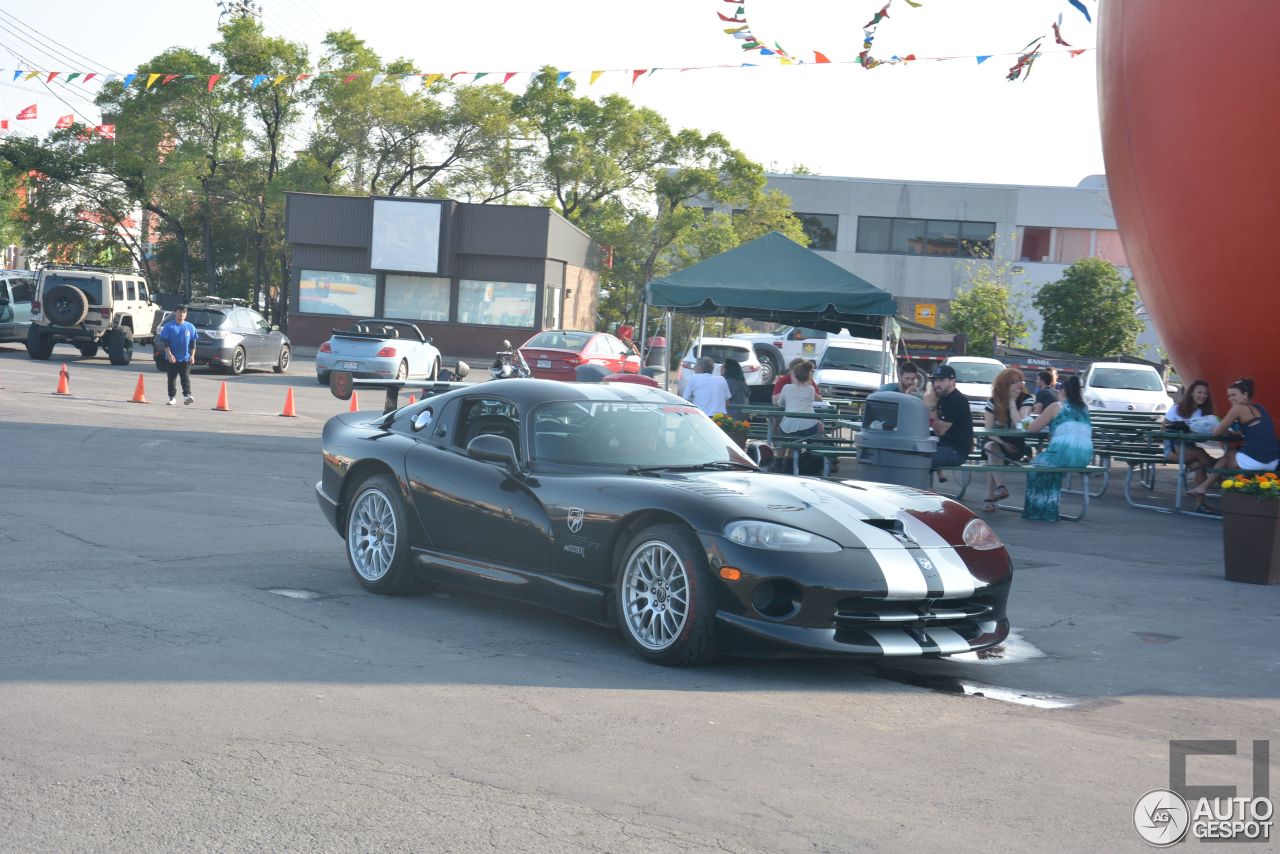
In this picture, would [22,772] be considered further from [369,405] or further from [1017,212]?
[1017,212]

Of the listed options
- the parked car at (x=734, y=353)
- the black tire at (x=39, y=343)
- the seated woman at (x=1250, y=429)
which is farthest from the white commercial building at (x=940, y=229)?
the seated woman at (x=1250, y=429)

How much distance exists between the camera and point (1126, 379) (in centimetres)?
2822

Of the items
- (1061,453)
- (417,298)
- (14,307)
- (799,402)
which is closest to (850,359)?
(799,402)

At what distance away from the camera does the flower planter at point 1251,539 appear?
10.4 m

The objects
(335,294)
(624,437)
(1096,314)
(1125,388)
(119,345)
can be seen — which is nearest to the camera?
(624,437)

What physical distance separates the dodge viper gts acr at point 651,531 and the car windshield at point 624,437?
0.4 inches

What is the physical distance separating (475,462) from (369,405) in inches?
733

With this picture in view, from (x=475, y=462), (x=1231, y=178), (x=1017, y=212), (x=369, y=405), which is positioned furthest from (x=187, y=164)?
(x=475, y=462)

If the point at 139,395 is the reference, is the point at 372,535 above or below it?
above

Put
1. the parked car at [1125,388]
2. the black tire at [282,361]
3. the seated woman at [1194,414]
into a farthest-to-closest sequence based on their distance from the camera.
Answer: the black tire at [282,361]
the parked car at [1125,388]
the seated woman at [1194,414]

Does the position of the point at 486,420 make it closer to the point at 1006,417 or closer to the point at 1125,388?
the point at 1006,417

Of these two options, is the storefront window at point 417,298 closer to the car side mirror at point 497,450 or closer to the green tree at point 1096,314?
the green tree at point 1096,314

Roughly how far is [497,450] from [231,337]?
1020 inches

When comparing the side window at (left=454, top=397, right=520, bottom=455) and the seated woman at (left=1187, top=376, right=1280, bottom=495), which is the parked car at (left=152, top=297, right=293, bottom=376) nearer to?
the seated woman at (left=1187, top=376, right=1280, bottom=495)
